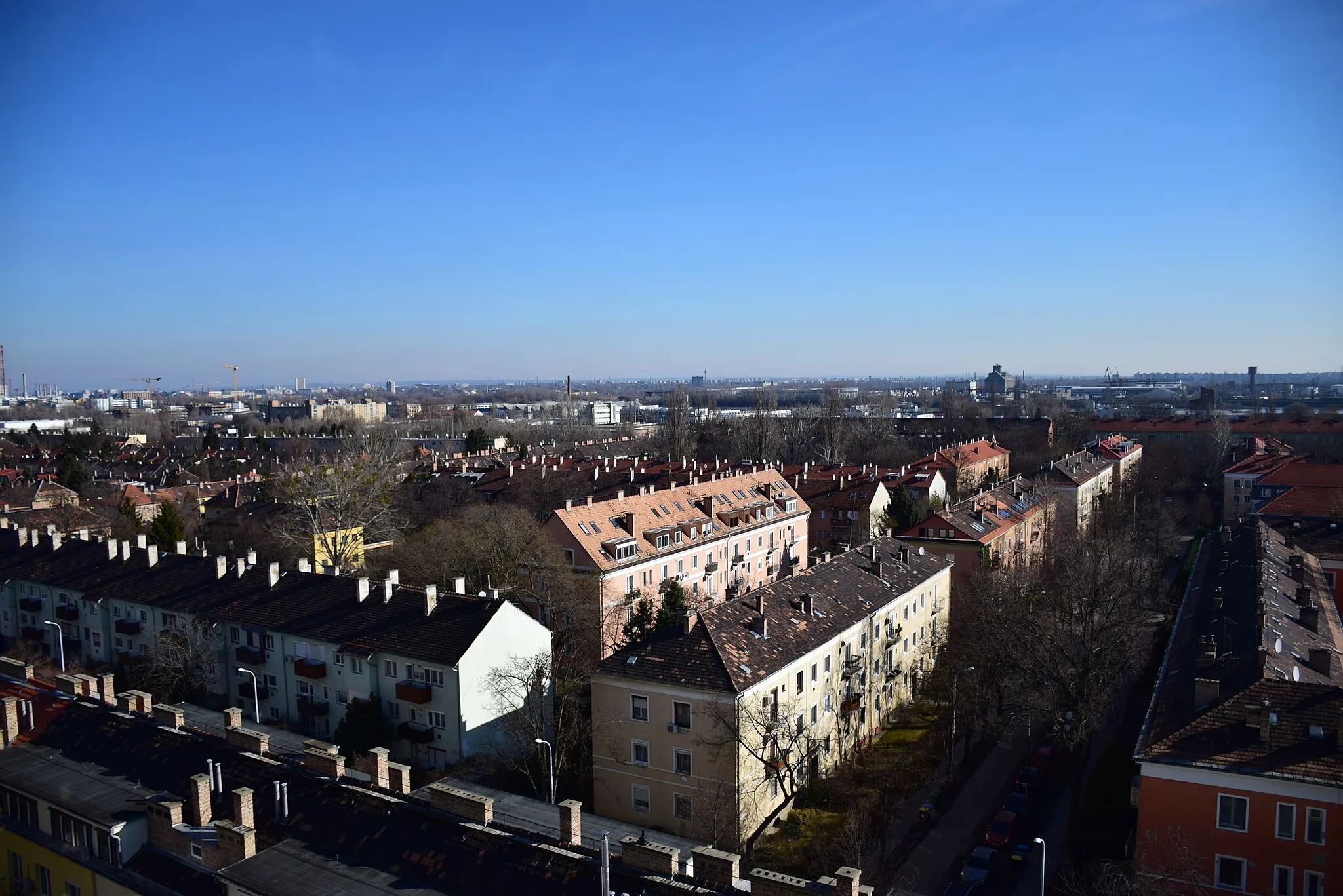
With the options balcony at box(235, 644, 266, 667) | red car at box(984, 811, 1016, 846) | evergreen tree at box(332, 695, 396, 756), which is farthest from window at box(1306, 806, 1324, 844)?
balcony at box(235, 644, 266, 667)

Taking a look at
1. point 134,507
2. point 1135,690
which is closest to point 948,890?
point 1135,690

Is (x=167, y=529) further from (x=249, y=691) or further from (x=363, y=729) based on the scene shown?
(x=363, y=729)

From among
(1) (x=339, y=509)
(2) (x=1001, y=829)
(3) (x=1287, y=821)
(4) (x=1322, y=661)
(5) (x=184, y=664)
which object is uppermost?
(1) (x=339, y=509)

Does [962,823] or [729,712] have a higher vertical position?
[729,712]

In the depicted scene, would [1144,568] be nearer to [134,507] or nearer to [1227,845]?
[1227,845]

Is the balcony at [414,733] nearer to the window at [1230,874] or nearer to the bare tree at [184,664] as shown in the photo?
the bare tree at [184,664]

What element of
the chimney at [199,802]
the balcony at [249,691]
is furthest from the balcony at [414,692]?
the chimney at [199,802]

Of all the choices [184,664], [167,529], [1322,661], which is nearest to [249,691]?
[184,664]
